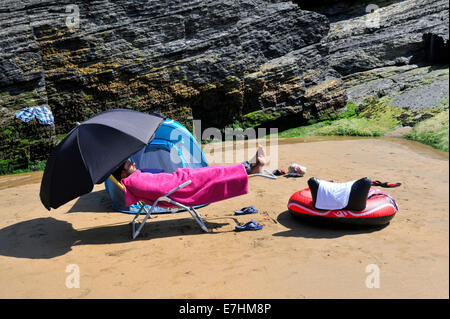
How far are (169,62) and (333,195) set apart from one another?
30.8ft

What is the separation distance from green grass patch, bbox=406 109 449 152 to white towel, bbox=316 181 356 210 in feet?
16.2

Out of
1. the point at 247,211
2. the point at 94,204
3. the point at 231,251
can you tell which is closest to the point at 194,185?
the point at 231,251

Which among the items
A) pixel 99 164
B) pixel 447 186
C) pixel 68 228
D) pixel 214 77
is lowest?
pixel 68 228

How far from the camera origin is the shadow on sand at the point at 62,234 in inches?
188

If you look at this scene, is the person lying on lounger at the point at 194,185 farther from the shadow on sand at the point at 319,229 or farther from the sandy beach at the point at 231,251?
the shadow on sand at the point at 319,229

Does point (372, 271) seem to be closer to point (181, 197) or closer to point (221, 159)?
point (181, 197)

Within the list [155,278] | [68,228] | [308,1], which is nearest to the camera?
[155,278]

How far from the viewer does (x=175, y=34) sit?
12898 mm

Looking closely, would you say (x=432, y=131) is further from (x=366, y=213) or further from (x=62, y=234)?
(x=62, y=234)

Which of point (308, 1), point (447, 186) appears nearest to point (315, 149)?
point (447, 186)

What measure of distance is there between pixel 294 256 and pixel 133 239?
2.13 m

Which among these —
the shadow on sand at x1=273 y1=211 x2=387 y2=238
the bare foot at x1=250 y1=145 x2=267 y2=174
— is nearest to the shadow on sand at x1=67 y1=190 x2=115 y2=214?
the bare foot at x1=250 y1=145 x2=267 y2=174

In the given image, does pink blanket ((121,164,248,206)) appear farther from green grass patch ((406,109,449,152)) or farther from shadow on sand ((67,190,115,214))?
green grass patch ((406,109,449,152))

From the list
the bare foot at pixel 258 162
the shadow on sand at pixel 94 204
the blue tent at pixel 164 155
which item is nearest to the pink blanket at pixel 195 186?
the bare foot at pixel 258 162
